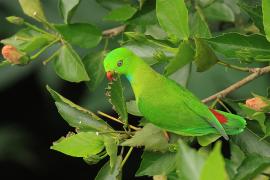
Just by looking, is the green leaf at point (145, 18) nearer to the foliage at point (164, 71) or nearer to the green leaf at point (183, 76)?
the foliage at point (164, 71)

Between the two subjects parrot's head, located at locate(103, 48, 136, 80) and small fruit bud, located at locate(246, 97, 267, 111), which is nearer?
small fruit bud, located at locate(246, 97, 267, 111)

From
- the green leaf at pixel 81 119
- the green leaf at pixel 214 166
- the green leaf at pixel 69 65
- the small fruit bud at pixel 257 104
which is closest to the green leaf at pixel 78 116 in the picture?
the green leaf at pixel 81 119

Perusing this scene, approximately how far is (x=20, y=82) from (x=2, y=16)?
20 cm

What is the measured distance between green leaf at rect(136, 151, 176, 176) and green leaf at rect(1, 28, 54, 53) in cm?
31

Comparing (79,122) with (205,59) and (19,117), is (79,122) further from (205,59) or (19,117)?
(19,117)

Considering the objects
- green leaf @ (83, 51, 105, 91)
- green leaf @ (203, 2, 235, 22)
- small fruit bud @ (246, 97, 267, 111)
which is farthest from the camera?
green leaf @ (203, 2, 235, 22)

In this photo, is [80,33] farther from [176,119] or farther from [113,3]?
[176,119]

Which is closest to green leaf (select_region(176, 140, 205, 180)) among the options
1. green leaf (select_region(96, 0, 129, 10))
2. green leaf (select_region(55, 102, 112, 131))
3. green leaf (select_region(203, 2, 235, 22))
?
green leaf (select_region(55, 102, 112, 131))

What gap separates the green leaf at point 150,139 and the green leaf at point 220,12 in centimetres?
46

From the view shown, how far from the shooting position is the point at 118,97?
0.84 m

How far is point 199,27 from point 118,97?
24cm

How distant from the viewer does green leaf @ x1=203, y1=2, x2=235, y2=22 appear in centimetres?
123

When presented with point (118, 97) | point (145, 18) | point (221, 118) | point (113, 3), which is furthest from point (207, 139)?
point (113, 3)

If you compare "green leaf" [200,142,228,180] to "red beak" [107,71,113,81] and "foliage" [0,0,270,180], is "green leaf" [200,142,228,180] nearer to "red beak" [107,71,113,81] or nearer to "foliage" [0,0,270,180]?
"foliage" [0,0,270,180]
